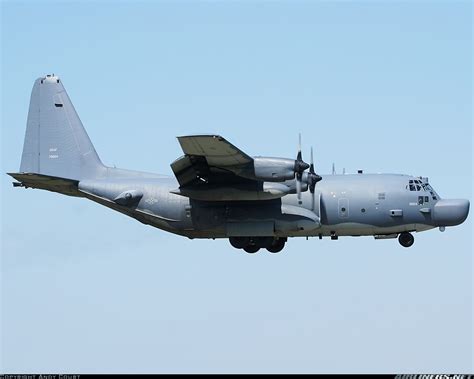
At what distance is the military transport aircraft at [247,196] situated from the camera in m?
31.6

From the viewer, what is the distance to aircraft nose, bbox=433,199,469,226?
3291 cm

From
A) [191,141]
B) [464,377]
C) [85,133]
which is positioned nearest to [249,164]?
[191,141]

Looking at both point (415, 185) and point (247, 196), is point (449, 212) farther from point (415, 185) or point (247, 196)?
point (247, 196)

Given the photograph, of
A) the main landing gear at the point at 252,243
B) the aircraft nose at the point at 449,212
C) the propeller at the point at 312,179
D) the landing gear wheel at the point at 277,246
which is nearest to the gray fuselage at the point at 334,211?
the aircraft nose at the point at 449,212

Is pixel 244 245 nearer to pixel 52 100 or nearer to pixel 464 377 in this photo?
pixel 52 100

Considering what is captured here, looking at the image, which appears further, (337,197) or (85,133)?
(85,133)

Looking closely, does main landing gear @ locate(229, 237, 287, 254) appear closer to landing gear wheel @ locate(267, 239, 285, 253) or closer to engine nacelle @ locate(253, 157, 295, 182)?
landing gear wheel @ locate(267, 239, 285, 253)

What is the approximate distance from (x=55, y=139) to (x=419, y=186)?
13.0m

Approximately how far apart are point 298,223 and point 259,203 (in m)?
1.47

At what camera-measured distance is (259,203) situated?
32812mm

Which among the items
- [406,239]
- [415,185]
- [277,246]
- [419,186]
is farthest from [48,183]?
[419,186]

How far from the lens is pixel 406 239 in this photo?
33594 millimetres

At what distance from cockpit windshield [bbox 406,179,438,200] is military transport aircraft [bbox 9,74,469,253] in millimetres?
34

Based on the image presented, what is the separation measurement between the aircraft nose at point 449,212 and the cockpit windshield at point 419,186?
0.43 m
